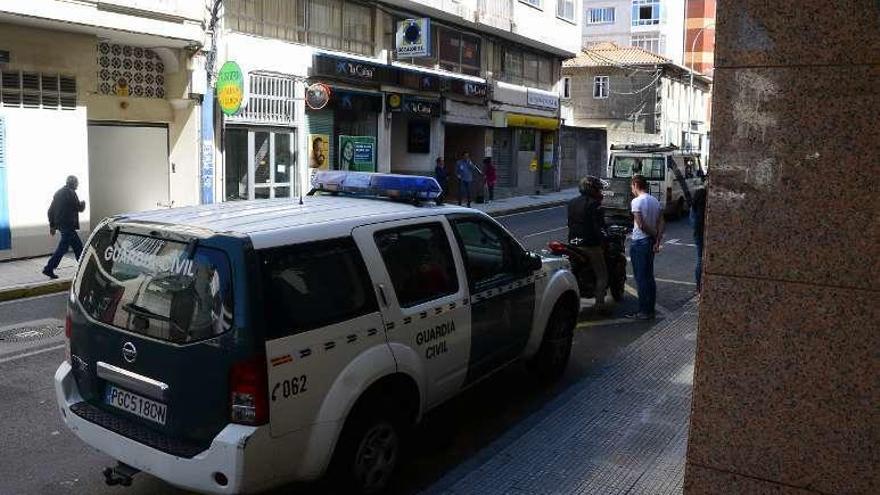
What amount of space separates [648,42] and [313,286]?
64767 millimetres

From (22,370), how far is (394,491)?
450 centimetres

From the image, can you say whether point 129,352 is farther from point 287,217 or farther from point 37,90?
point 37,90

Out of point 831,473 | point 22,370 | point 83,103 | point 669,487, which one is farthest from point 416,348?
point 83,103

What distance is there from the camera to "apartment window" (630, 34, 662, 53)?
63.9 meters

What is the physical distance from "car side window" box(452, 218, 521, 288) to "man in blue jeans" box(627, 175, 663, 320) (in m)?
3.44

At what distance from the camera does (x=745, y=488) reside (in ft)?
11.4

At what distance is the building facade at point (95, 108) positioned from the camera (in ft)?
46.9

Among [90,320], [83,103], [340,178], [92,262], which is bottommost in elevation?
[90,320]

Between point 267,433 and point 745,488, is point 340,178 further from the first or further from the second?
point 745,488

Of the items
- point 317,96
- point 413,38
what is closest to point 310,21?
point 317,96

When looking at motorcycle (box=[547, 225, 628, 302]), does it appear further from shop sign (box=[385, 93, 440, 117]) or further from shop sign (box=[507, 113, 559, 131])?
shop sign (box=[507, 113, 559, 131])

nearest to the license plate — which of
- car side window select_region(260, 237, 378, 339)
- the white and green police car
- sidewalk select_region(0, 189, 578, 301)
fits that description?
the white and green police car

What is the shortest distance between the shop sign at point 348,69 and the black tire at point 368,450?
56.6ft

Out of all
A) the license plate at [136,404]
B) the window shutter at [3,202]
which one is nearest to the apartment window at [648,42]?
the window shutter at [3,202]
